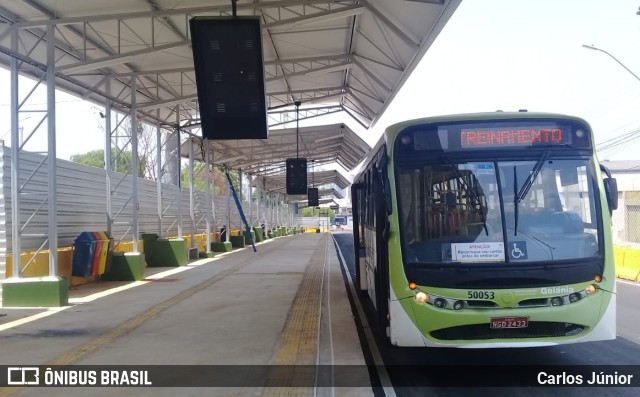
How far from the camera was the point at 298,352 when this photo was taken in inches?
295

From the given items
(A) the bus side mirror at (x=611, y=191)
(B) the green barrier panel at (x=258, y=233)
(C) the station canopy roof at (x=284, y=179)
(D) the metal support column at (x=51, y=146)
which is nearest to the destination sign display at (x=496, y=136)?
(A) the bus side mirror at (x=611, y=191)

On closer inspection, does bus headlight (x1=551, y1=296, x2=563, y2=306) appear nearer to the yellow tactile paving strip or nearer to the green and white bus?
the green and white bus

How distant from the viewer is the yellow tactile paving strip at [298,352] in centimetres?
593

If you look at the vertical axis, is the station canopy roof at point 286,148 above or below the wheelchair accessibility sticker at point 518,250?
above

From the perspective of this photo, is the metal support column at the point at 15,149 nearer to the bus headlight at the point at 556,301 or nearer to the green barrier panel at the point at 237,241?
the bus headlight at the point at 556,301

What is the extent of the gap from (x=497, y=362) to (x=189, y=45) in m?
10.4

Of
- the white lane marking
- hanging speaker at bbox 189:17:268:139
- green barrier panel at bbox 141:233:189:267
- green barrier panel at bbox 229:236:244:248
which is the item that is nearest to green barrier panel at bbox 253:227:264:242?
green barrier panel at bbox 229:236:244:248

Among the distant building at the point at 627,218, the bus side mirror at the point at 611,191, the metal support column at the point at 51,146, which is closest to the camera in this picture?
the bus side mirror at the point at 611,191

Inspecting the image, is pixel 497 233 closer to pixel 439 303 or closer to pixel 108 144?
pixel 439 303

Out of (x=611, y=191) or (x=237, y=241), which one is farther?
(x=237, y=241)

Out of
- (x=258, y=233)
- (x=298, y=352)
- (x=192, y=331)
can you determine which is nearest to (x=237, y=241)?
(x=258, y=233)

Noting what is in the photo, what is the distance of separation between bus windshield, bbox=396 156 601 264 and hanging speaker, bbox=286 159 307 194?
20.2 meters

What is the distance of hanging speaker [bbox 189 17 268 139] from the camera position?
9781mm

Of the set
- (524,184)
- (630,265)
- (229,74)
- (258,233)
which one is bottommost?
(630,265)
